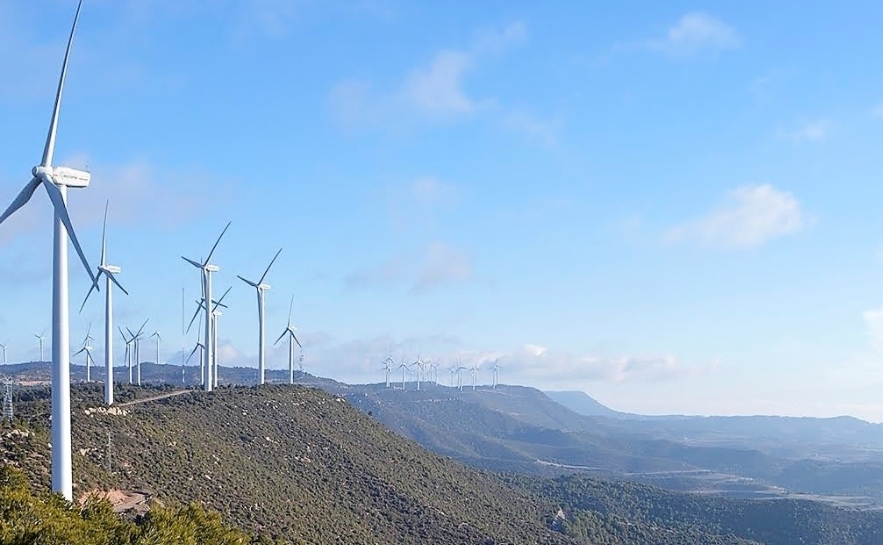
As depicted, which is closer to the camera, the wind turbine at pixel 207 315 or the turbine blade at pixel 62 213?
the turbine blade at pixel 62 213

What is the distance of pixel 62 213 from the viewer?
4059 centimetres

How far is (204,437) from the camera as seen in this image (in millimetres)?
83438

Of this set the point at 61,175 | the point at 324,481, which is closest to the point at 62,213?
the point at 61,175

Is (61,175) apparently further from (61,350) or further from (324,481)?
(324,481)

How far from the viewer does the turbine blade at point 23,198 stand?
143 ft

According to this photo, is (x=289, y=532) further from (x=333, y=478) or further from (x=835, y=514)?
(x=835, y=514)

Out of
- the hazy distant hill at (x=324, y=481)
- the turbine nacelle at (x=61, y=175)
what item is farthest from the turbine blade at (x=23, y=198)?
the hazy distant hill at (x=324, y=481)

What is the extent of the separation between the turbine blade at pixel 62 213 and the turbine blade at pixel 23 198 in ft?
4.03

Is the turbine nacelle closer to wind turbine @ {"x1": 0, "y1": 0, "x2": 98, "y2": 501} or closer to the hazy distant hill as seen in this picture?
wind turbine @ {"x1": 0, "y1": 0, "x2": 98, "y2": 501}

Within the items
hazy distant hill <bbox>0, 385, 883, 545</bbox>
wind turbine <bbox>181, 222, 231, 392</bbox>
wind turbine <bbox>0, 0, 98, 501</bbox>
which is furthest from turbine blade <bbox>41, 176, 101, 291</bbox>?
wind turbine <bbox>181, 222, 231, 392</bbox>

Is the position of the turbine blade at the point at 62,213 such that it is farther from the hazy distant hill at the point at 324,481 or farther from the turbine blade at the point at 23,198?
the hazy distant hill at the point at 324,481

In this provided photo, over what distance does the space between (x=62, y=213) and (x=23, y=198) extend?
547 centimetres

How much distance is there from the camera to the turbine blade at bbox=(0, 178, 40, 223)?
143 ft

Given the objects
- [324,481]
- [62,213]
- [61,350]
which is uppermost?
[62,213]
